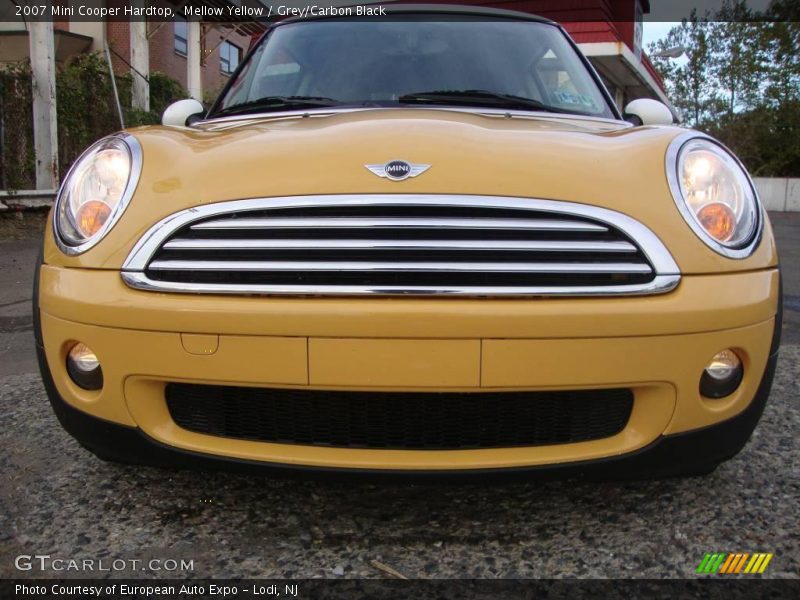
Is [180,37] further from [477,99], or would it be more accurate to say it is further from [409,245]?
[409,245]

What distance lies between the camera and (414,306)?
1.45 m

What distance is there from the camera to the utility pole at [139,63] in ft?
38.9

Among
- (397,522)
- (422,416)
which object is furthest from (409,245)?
(397,522)

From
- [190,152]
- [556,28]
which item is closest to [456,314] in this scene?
[190,152]

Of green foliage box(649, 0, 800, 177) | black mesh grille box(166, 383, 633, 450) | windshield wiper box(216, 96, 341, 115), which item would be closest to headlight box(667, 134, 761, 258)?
black mesh grille box(166, 383, 633, 450)

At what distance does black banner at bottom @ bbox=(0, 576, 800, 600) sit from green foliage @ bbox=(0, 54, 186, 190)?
880 centimetres

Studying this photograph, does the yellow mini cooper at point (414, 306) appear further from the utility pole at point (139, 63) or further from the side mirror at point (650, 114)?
the utility pole at point (139, 63)

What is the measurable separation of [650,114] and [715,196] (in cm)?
103

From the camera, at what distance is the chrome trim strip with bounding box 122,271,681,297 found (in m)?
1.47

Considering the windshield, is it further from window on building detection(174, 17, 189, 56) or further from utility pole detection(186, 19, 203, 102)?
window on building detection(174, 17, 189, 56)

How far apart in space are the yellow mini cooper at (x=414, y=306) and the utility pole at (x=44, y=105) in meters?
8.58

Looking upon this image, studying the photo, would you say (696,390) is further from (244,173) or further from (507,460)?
(244,173)

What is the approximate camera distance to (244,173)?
5.34 feet

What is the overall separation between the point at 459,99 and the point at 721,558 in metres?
1.65
